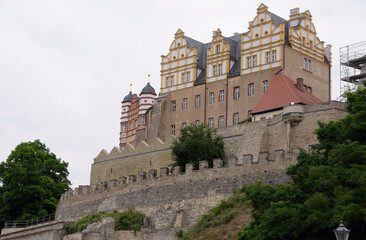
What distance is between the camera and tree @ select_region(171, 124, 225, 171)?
50.0m

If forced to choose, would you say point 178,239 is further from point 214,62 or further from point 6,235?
point 214,62

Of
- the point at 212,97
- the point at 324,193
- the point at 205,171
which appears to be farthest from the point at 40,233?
the point at 324,193

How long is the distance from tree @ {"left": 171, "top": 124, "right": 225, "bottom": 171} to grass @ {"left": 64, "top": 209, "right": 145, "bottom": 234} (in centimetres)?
473

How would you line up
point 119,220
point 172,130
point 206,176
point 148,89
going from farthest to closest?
point 148,89, point 172,130, point 119,220, point 206,176

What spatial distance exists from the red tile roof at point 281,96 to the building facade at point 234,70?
2.33m

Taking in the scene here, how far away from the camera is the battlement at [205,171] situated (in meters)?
41.1

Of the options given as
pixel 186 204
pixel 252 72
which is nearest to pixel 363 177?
pixel 186 204

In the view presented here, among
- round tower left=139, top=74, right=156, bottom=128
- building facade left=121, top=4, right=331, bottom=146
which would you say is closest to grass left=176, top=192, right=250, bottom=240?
building facade left=121, top=4, right=331, bottom=146

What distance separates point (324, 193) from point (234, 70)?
3037 centimetres

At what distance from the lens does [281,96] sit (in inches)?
2073

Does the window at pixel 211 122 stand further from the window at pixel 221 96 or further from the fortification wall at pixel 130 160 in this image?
the fortification wall at pixel 130 160

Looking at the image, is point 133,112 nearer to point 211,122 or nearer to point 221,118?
point 211,122

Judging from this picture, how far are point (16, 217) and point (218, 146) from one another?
20.3m

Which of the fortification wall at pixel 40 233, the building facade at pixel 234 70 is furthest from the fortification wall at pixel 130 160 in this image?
the fortification wall at pixel 40 233
